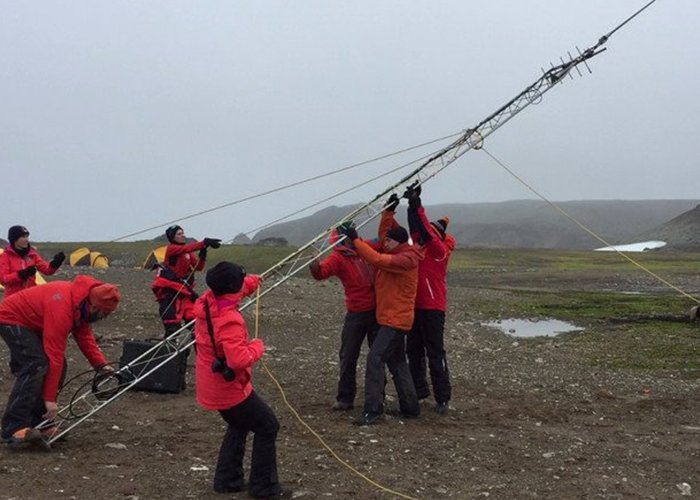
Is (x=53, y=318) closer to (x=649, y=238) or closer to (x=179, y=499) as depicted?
(x=179, y=499)

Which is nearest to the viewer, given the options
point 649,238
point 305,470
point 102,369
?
point 305,470

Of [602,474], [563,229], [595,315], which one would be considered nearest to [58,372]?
[602,474]

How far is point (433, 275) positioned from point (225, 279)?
3.97 m

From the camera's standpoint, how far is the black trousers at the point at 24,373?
24.7ft

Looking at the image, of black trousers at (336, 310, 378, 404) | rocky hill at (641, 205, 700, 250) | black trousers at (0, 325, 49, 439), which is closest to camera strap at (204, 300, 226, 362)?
black trousers at (0, 325, 49, 439)

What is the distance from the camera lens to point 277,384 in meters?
10.9

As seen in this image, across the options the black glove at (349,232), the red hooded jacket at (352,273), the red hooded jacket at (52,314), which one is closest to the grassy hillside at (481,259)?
the red hooded jacket at (352,273)

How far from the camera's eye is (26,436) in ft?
24.6

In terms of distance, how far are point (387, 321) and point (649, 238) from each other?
8959cm

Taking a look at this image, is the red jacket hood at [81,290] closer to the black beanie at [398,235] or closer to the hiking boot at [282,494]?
the hiking boot at [282,494]

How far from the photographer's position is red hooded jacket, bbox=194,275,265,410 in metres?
6.34

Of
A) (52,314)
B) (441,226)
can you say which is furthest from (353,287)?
(52,314)

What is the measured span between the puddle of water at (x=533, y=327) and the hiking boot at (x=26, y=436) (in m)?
14.2

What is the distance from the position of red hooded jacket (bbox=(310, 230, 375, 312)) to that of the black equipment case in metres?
2.20
